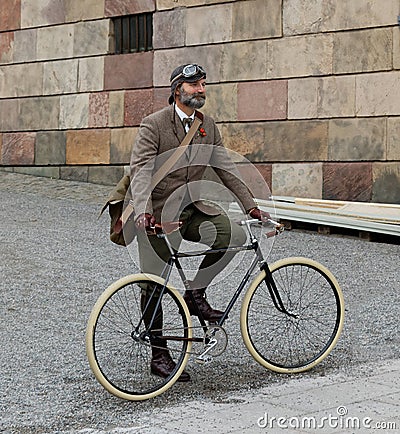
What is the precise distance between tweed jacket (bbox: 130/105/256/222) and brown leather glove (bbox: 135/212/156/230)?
0.23 feet

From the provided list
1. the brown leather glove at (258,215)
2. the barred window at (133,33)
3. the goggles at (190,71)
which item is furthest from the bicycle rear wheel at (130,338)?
the barred window at (133,33)

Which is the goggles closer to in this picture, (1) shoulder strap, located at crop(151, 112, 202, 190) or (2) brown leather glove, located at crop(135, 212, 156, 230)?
(1) shoulder strap, located at crop(151, 112, 202, 190)

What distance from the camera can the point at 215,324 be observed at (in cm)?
604

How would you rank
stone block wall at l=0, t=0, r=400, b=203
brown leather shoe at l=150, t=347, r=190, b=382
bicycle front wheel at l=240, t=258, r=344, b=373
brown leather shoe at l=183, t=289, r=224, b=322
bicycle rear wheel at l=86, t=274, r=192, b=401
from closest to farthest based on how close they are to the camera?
bicycle rear wheel at l=86, t=274, r=192, b=401 → brown leather shoe at l=150, t=347, r=190, b=382 → brown leather shoe at l=183, t=289, r=224, b=322 → bicycle front wheel at l=240, t=258, r=344, b=373 → stone block wall at l=0, t=0, r=400, b=203

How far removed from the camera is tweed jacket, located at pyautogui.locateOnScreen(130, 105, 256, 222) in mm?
5975

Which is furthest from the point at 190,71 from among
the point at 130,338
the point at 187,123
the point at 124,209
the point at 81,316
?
the point at 81,316

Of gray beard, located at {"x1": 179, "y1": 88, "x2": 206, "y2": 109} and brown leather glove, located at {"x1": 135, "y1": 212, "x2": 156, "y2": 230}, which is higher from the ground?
Answer: gray beard, located at {"x1": 179, "y1": 88, "x2": 206, "y2": 109}

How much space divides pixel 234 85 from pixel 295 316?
350 inches

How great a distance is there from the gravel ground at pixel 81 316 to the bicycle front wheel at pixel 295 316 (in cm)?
12

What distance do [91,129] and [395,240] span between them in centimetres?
668

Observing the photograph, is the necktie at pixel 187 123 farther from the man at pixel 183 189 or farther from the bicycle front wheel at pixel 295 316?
the bicycle front wheel at pixel 295 316

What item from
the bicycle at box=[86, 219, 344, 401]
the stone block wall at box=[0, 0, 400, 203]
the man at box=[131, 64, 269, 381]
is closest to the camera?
the bicycle at box=[86, 219, 344, 401]

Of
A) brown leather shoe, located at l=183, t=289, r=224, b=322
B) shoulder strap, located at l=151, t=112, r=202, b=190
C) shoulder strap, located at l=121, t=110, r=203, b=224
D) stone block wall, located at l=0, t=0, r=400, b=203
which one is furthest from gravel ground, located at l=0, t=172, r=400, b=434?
stone block wall, located at l=0, t=0, r=400, b=203

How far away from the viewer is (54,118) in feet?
57.5
